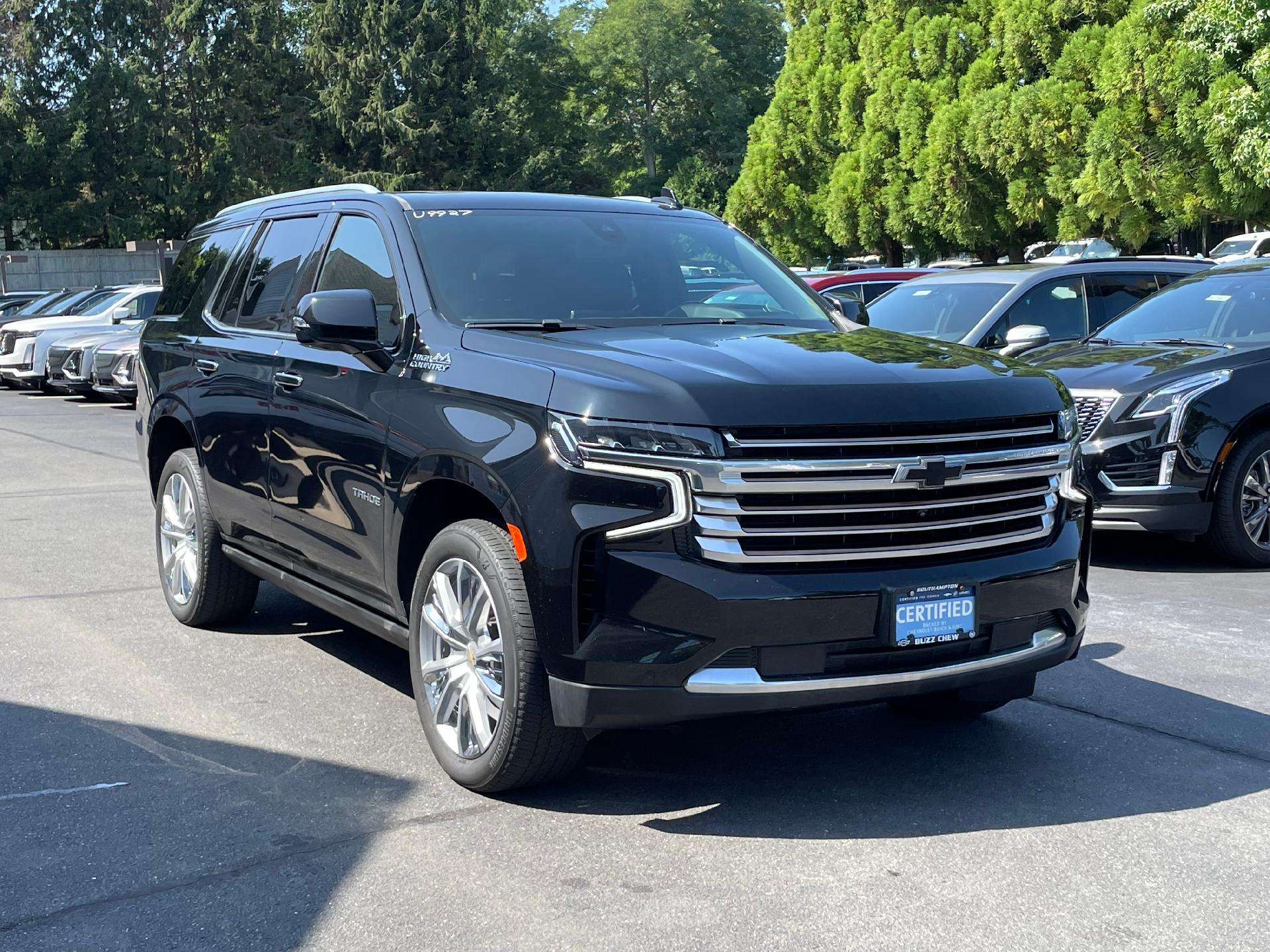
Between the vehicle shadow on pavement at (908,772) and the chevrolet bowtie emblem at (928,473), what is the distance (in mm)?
857

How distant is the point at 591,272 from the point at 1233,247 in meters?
27.7

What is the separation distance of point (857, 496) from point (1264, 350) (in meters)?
5.57

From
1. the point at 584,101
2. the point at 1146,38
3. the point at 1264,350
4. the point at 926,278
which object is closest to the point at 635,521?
the point at 1264,350

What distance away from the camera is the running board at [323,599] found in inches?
205

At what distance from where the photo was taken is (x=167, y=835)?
4320mm

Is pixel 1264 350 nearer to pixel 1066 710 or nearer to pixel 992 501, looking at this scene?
pixel 1066 710

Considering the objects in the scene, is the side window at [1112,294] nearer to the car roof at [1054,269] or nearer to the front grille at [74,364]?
the car roof at [1054,269]

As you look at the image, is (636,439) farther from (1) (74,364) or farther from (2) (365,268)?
(1) (74,364)

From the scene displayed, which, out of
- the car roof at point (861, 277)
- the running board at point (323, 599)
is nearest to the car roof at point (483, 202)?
the running board at point (323, 599)

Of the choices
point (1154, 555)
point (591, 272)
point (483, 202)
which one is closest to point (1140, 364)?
point (1154, 555)

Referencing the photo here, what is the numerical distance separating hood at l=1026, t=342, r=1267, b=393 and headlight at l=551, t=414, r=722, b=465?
4719 mm

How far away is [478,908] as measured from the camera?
3.80 metres

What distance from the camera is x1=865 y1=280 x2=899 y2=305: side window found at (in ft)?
54.8

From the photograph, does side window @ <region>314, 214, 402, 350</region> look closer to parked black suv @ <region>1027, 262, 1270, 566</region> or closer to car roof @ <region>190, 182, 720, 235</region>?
car roof @ <region>190, 182, 720, 235</region>
